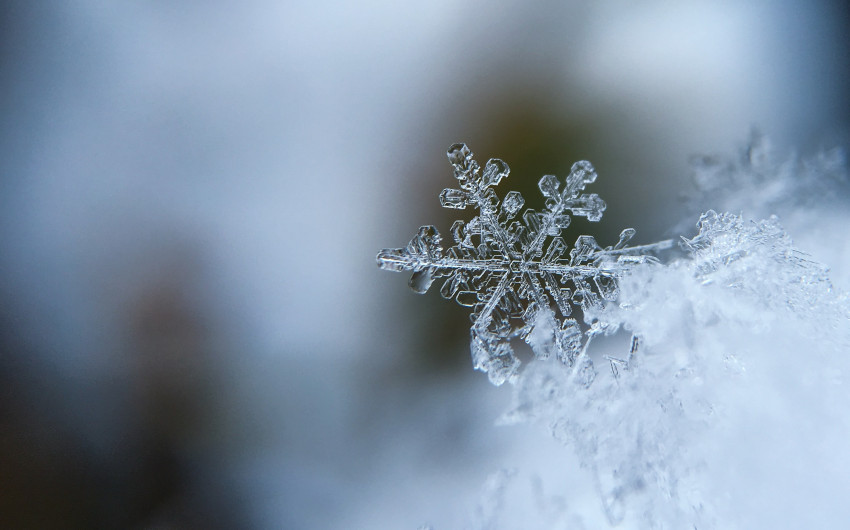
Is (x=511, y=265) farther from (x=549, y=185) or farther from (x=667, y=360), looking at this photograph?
(x=667, y=360)

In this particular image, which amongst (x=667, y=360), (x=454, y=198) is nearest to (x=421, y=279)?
(x=454, y=198)

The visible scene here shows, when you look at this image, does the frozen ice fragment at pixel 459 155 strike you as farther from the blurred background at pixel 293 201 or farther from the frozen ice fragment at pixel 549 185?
the blurred background at pixel 293 201

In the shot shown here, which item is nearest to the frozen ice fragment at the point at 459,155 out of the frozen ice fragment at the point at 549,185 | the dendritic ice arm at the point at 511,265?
the dendritic ice arm at the point at 511,265

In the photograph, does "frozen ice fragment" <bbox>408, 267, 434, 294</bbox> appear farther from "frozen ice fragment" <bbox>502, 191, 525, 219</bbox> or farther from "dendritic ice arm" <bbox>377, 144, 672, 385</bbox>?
"frozen ice fragment" <bbox>502, 191, 525, 219</bbox>

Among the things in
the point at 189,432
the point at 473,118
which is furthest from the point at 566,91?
the point at 189,432

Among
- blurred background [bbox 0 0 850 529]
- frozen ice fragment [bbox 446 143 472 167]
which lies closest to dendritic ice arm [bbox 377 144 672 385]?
frozen ice fragment [bbox 446 143 472 167]
